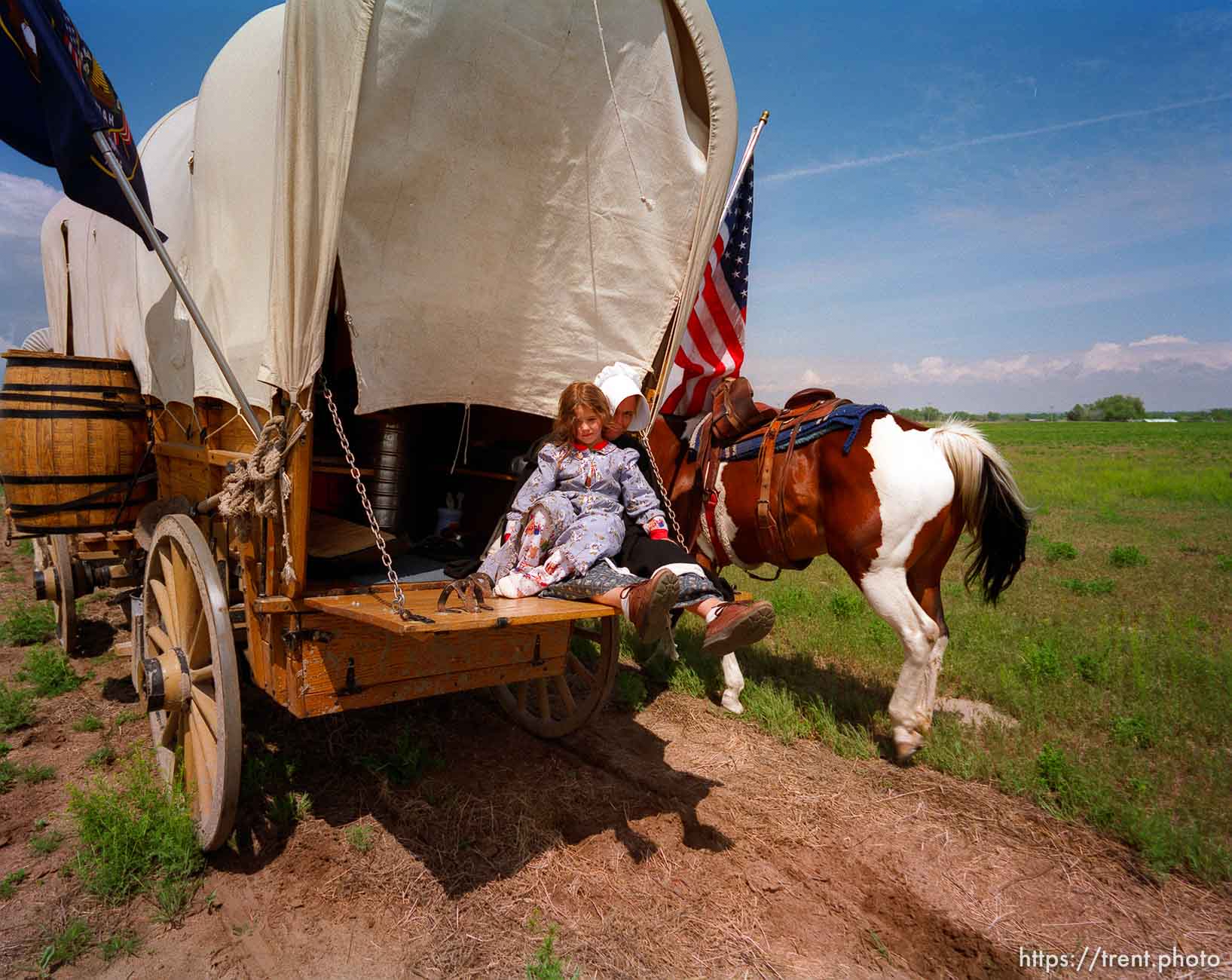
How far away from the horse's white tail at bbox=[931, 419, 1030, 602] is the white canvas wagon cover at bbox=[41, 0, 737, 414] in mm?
1833

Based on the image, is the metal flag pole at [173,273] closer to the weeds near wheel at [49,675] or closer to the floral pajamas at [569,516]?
the floral pajamas at [569,516]

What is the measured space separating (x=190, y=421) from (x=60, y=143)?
133cm

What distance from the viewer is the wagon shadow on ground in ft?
10.2

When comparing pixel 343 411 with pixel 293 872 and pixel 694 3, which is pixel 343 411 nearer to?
pixel 293 872

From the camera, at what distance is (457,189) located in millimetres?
2998

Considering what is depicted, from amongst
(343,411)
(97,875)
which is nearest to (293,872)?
(97,875)

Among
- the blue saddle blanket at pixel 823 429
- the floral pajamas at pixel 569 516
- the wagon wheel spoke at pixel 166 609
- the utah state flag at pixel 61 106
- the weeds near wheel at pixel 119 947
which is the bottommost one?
the weeds near wheel at pixel 119 947

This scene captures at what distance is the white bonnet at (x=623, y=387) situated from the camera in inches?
134

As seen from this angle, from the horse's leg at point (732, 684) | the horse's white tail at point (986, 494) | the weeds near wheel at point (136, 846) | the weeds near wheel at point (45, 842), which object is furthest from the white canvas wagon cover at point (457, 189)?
the horse's leg at point (732, 684)

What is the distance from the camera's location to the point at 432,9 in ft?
8.61

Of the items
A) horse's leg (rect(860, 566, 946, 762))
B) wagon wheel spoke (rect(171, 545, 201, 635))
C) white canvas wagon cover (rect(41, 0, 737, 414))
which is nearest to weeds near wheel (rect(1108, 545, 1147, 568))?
horse's leg (rect(860, 566, 946, 762))

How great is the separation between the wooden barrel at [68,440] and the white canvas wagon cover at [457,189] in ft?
1.95

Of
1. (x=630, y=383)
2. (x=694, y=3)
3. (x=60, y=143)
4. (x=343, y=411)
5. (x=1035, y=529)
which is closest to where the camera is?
(x=60, y=143)

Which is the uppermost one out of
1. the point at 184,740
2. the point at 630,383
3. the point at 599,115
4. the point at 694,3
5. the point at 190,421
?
the point at 694,3
